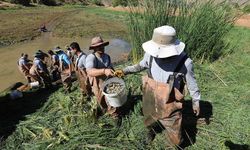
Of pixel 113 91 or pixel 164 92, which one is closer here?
pixel 164 92

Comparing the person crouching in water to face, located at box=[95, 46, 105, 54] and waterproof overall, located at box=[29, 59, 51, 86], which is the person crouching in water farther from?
face, located at box=[95, 46, 105, 54]

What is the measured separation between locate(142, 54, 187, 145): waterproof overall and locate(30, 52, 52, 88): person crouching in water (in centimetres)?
470

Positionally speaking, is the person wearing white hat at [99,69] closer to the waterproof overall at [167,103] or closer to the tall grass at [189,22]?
the waterproof overall at [167,103]

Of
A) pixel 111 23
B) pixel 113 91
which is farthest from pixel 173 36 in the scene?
pixel 111 23

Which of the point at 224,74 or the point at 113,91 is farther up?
the point at 113,91

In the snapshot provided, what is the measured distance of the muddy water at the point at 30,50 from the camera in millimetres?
10988

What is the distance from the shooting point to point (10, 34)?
703 inches

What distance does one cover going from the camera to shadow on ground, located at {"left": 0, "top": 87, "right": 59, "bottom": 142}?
5430mm

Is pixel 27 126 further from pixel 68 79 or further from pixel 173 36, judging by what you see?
pixel 173 36

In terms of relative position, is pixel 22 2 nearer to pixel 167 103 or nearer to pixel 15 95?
pixel 15 95

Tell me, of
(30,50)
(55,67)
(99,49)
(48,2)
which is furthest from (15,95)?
(48,2)

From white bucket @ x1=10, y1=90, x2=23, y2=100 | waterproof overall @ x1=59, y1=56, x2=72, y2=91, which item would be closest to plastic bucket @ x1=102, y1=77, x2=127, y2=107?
waterproof overall @ x1=59, y1=56, x2=72, y2=91

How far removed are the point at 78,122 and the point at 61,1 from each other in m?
36.7

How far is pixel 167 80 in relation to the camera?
364 centimetres
